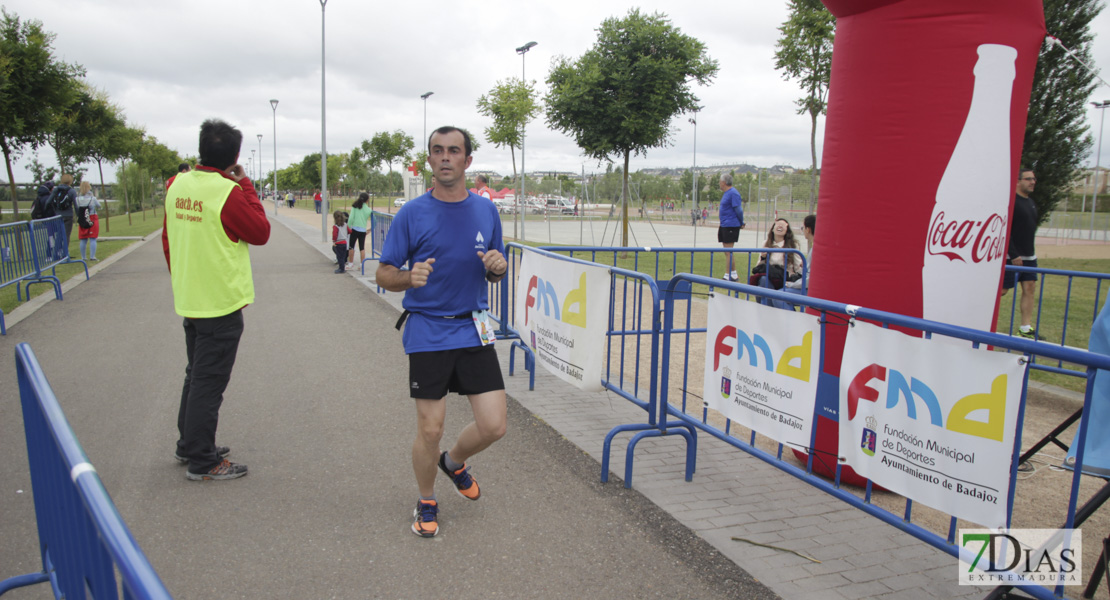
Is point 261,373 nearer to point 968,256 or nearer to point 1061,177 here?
point 968,256

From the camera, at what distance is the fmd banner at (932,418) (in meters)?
2.60

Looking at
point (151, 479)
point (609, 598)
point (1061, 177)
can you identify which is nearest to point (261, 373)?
point (151, 479)

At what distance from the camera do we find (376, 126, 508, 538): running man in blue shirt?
346 cm

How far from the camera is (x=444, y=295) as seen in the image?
11.5 feet

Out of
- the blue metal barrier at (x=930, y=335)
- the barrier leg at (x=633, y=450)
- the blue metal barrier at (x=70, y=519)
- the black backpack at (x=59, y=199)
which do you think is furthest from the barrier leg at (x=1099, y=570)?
the black backpack at (x=59, y=199)

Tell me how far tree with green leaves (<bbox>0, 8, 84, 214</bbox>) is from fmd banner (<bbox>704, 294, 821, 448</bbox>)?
18542mm

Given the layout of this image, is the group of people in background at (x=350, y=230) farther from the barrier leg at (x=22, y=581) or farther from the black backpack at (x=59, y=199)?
the barrier leg at (x=22, y=581)

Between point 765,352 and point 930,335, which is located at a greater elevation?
point 930,335

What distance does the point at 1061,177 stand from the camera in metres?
14.8

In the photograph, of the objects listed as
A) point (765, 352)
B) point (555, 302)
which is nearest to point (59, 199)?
point (555, 302)

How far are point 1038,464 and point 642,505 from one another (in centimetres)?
287

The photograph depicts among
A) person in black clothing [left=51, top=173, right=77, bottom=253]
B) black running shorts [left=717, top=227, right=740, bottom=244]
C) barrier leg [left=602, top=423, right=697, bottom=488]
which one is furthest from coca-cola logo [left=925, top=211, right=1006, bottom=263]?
person in black clothing [left=51, top=173, right=77, bottom=253]

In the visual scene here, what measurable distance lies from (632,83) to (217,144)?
14.4 metres

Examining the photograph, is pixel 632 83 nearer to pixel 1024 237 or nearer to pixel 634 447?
pixel 1024 237
